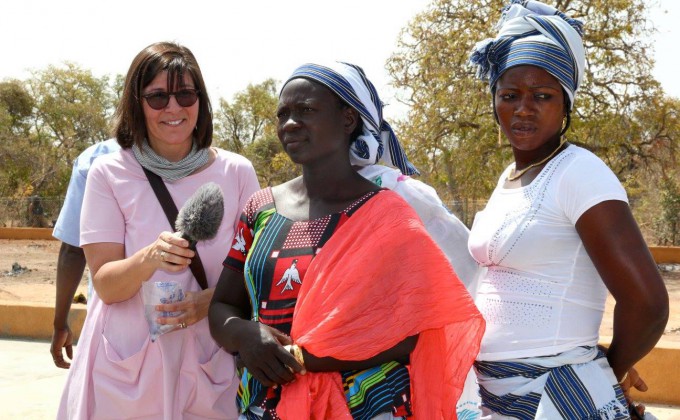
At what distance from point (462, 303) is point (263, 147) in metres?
32.9

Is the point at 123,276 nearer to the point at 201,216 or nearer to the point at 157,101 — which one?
the point at 201,216

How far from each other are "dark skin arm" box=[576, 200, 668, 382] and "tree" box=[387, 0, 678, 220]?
42.9 ft

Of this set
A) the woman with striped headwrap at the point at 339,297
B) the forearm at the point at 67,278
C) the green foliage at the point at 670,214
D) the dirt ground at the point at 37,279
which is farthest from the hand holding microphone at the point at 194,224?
the green foliage at the point at 670,214

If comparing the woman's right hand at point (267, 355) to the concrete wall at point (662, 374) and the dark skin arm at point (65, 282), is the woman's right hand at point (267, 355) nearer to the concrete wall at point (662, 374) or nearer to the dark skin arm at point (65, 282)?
the dark skin arm at point (65, 282)

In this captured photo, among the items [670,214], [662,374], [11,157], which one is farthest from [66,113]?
[662,374]

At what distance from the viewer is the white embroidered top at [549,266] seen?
87.8 inches

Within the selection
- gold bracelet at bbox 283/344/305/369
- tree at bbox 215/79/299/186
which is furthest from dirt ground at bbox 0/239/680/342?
tree at bbox 215/79/299/186

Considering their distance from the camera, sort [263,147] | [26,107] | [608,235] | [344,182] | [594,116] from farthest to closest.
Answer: [26,107], [263,147], [594,116], [344,182], [608,235]

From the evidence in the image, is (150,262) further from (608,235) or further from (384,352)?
(608,235)

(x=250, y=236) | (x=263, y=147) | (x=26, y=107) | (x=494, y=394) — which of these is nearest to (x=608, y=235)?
(x=494, y=394)

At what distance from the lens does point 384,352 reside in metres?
2.14

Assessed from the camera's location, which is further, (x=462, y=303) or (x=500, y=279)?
(x=500, y=279)

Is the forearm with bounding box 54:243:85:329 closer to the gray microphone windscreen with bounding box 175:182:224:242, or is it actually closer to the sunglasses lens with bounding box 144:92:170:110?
the sunglasses lens with bounding box 144:92:170:110

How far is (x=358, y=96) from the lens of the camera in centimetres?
234
